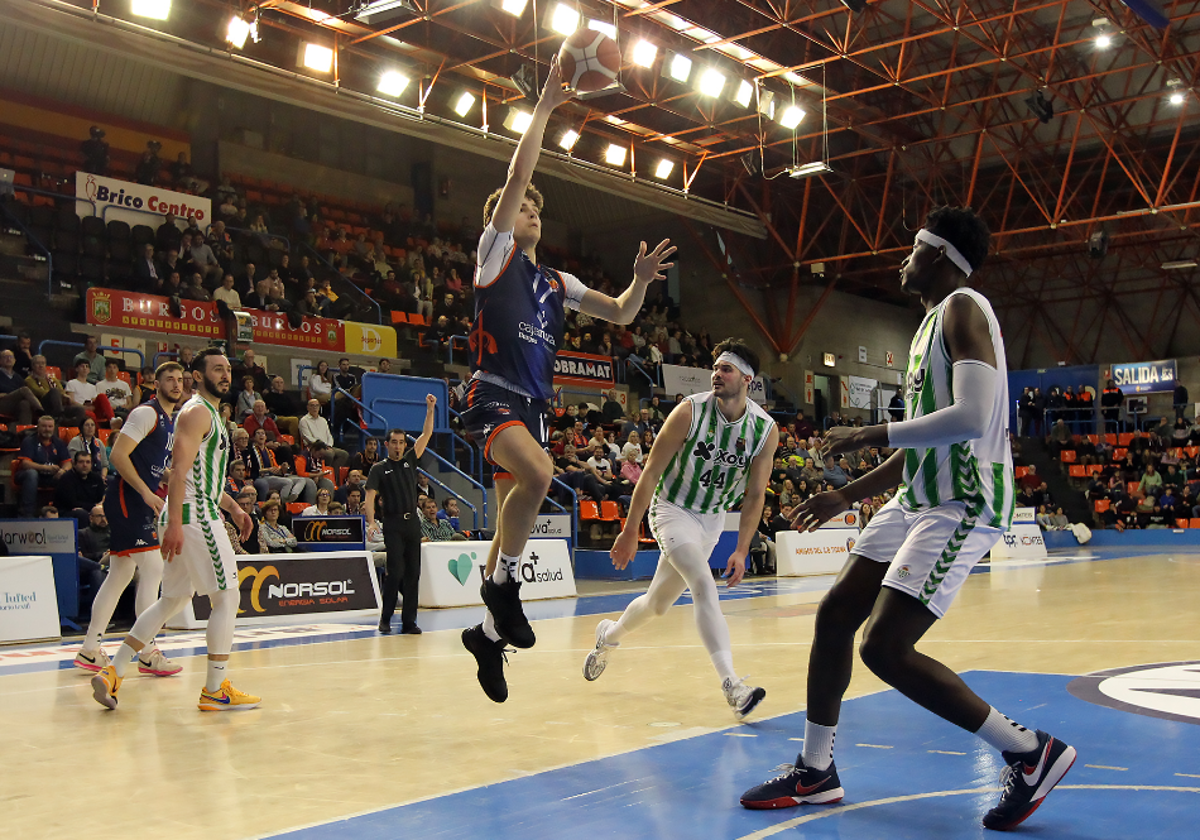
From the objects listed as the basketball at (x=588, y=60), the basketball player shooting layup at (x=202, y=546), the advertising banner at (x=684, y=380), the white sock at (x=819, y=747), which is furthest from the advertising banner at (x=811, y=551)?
the white sock at (x=819, y=747)

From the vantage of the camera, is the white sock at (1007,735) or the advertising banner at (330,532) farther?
the advertising banner at (330,532)

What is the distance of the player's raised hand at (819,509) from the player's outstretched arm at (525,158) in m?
1.98

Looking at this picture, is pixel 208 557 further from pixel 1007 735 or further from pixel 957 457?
pixel 1007 735

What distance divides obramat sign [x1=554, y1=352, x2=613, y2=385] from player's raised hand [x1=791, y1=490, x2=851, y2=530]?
66.7ft

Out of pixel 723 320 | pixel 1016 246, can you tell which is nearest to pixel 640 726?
pixel 723 320

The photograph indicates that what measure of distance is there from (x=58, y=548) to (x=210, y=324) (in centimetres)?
872

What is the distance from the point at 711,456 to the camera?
250 inches

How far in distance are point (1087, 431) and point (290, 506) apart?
3128cm

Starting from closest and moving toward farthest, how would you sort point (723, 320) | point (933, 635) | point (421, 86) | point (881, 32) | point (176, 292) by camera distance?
1. point (933, 635)
2. point (176, 292)
3. point (421, 86)
4. point (881, 32)
5. point (723, 320)

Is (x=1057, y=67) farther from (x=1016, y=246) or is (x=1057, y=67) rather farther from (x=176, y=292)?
(x=176, y=292)

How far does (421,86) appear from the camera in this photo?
2034 centimetres

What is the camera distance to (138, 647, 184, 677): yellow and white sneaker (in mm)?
7785

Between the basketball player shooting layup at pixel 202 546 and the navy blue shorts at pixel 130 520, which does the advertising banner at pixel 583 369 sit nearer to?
the navy blue shorts at pixel 130 520

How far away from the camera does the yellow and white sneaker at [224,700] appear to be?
624 centimetres
